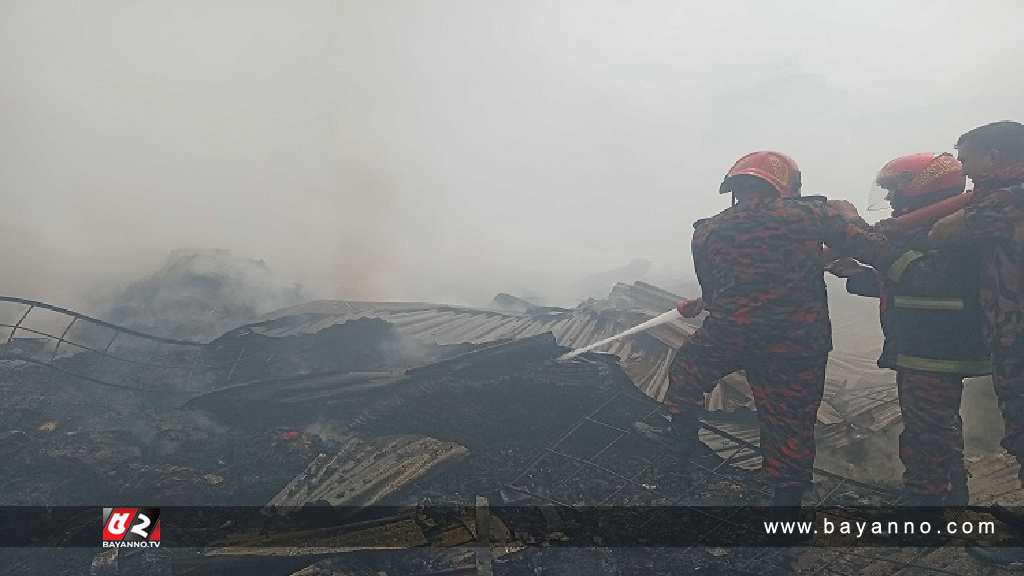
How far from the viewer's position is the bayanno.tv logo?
3.79 meters

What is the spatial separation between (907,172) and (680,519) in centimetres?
313

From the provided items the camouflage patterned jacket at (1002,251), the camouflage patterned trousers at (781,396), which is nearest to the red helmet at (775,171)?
the camouflage patterned jacket at (1002,251)

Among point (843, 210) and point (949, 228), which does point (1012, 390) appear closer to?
point (949, 228)

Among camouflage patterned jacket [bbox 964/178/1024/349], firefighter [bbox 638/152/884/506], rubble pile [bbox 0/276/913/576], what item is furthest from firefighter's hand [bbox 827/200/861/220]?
rubble pile [bbox 0/276/913/576]

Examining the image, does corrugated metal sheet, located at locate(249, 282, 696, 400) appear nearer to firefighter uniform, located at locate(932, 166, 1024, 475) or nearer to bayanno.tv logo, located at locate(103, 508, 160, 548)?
firefighter uniform, located at locate(932, 166, 1024, 475)

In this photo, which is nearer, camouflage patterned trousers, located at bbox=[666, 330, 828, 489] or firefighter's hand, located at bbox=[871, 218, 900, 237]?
camouflage patterned trousers, located at bbox=[666, 330, 828, 489]

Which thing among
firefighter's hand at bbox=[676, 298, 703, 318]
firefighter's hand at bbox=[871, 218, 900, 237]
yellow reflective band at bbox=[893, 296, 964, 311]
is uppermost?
firefighter's hand at bbox=[871, 218, 900, 237]

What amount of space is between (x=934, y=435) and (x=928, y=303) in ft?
3.01

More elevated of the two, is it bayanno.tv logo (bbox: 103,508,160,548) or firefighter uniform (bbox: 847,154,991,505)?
firefighter uniform (bbox: 847,154,991,505)

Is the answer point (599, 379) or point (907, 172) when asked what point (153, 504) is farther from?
point (907, 172)

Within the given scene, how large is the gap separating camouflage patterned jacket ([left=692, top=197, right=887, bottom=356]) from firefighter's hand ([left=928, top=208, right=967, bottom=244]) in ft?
1.00

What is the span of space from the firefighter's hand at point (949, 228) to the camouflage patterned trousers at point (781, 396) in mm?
1023

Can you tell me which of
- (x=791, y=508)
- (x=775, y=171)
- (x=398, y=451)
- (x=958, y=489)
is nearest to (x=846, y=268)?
(x=775, y=171)

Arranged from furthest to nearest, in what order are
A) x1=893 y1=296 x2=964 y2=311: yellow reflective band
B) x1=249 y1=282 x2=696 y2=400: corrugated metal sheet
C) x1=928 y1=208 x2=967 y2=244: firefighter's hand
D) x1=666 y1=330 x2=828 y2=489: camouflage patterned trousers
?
x1=249 y1=282 x2=696 y2=400: corrugated metal sheet → x1=666 y1=330 x2=828 y2=489: camouflage patterned trousers → x1=893 y1=296 x2=964 y2=311: yellow reflective band → x1=928 y1=208 x2=967 y2=244: firefighter's hand
